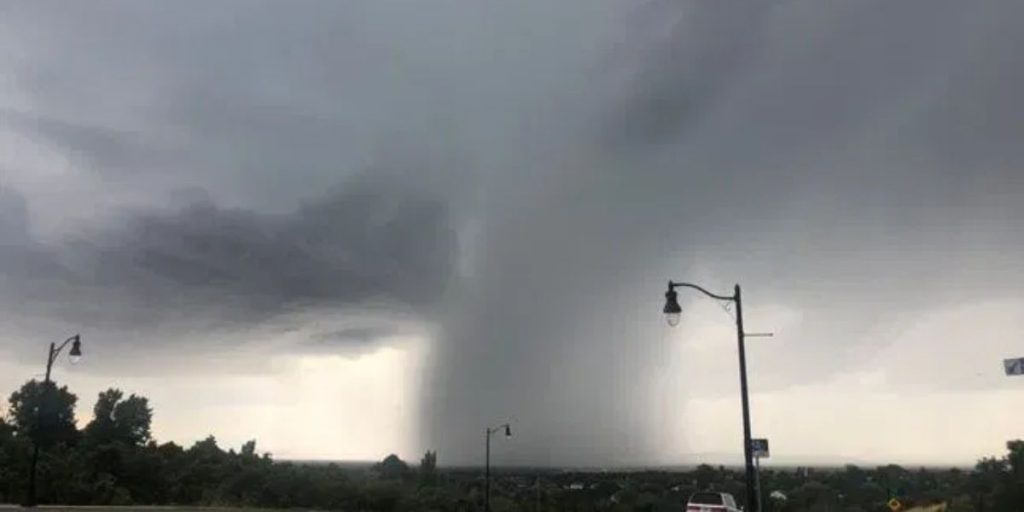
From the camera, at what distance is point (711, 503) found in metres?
33.0

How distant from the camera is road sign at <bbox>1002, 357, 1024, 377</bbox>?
63.7ft

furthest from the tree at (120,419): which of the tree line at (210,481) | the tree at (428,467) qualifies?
the tree at (428,467)

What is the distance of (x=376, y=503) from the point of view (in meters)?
67.4

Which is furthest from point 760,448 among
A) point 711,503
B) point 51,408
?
point 51,408

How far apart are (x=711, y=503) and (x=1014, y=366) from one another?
52.2ft

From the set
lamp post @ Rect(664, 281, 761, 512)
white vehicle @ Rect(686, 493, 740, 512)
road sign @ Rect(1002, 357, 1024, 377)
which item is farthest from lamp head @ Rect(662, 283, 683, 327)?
white vehicle @ Rect(686, 493, 740, 512)

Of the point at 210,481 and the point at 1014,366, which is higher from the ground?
the point at 1014,366

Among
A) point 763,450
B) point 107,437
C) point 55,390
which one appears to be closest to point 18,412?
point 55,390

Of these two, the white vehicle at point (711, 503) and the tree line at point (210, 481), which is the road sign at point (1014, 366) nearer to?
the white vehicle at point (711, 503)

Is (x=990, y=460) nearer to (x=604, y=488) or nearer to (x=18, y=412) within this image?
(x=604, y=488)

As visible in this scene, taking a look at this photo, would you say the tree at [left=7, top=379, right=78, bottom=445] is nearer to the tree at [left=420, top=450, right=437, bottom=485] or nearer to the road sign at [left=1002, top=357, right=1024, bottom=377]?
the tree at [left=420, top=450, right=437, bottom=485]

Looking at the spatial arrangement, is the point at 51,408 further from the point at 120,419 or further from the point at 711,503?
the point at 711,503

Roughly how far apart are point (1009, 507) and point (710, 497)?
1151 inches

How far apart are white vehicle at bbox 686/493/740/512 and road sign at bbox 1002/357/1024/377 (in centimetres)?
1477
